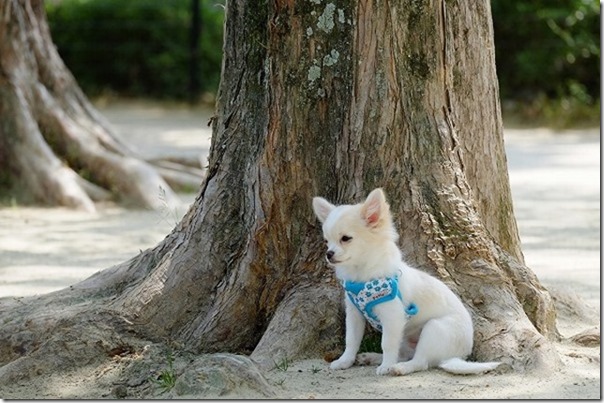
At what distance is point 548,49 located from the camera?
63.9ft

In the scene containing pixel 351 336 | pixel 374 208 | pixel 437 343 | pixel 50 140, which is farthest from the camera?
pixel 50 140

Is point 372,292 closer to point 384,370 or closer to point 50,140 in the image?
point 384,370

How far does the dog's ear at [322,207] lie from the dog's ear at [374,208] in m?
0.22

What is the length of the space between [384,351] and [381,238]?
0.56 metres

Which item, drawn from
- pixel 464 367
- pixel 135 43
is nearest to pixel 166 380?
pixel 464 367

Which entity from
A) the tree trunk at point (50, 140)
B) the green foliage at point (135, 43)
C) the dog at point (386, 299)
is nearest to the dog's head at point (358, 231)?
the dog at point (386, 299)

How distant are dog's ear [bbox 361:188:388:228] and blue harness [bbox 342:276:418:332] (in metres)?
0.28

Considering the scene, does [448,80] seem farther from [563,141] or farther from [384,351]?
[563,141]

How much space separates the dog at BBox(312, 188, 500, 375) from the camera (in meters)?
5.57

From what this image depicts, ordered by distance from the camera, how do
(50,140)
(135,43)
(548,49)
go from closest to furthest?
(50,140) < (548,49) < (135,43)

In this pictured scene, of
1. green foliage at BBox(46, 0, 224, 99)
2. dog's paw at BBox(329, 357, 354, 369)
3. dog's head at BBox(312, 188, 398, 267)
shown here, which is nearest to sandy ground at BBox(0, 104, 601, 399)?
dog's paw at BBox(329, 357, 354, 369)

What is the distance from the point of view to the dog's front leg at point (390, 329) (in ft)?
18.4

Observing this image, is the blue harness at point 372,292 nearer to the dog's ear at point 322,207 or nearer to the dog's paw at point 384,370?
the dog's paw at point 384,370

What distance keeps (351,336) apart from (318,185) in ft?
2.90
